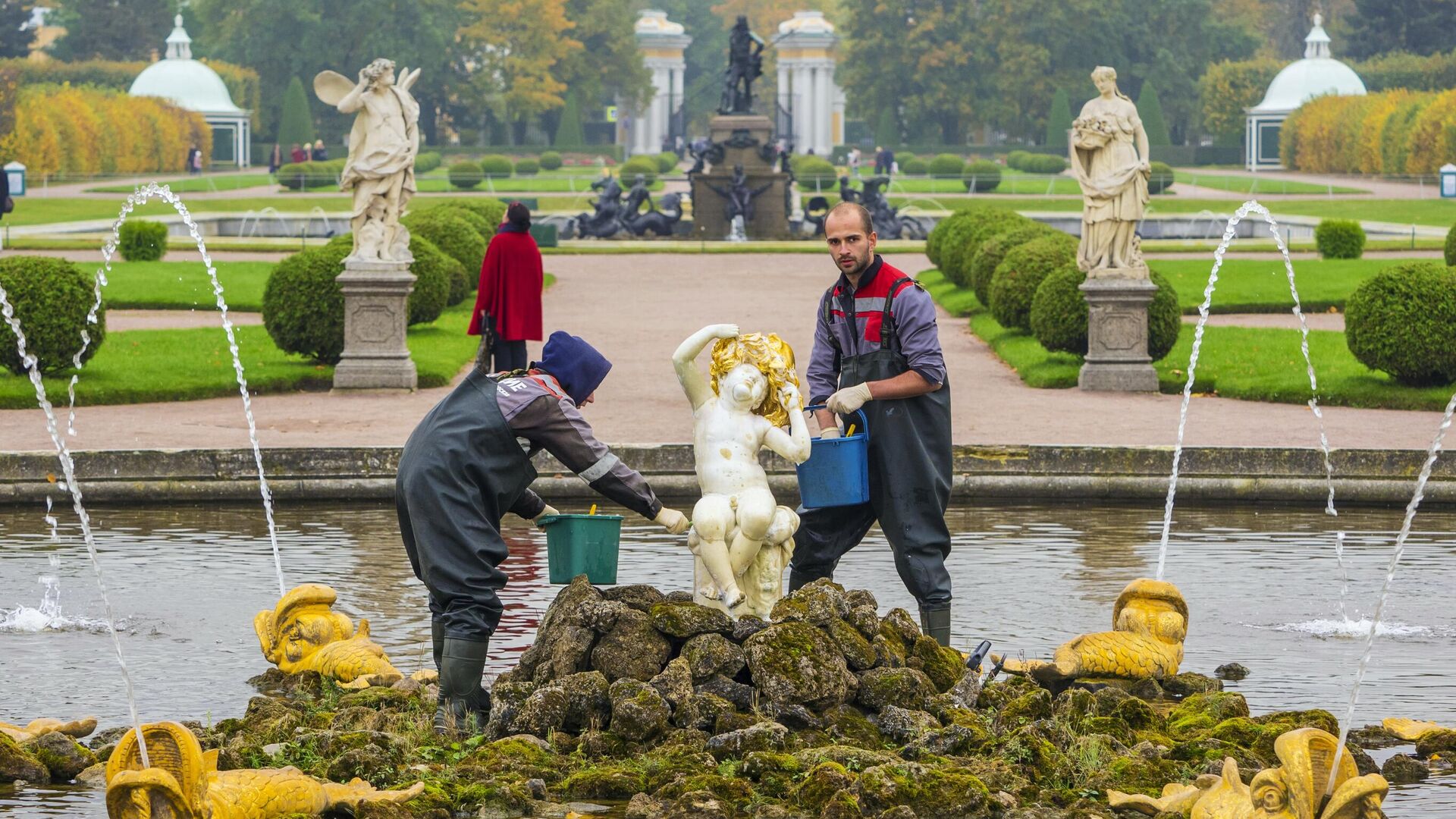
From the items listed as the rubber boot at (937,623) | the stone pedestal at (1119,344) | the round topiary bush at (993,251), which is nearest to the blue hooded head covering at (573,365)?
the rubber boot at (937,623)

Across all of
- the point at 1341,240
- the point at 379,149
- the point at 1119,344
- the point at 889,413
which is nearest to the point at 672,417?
the point at 379,149

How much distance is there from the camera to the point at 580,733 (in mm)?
5844

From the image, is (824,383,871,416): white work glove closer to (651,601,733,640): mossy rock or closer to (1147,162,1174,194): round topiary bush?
(651,601,733,640): mossy rock

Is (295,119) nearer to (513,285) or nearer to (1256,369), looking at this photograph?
(1256,369)

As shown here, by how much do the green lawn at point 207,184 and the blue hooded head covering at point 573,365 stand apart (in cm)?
4271

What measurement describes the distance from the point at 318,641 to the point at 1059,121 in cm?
6529

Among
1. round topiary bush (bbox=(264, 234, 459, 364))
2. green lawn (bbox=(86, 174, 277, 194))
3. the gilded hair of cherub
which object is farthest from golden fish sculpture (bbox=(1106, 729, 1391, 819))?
green lawn (bbox=(86, 174, 277, 194))

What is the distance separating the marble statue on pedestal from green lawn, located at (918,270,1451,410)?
886 millimetres

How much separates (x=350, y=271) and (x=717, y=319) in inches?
235

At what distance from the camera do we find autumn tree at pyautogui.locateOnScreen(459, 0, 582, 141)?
75.0 meters

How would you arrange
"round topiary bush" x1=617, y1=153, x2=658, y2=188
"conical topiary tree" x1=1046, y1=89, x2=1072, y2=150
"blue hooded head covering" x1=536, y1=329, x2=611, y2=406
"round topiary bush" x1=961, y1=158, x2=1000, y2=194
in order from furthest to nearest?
"conical topiary tree" x1=1046, y1=89, x2=1072, y2=150, "round topiary bush" x1=961, y1=158, x2=1000, y2=194, "round topiary bush" x1=617, y1=153, x2=658, y2=188, "blue hooded head covering" x1=536, y1=329, x2=611, y2=406

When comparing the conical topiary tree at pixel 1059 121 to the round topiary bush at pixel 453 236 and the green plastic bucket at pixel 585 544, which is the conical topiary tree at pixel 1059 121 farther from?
the green plastic bucket at pixel 585 544

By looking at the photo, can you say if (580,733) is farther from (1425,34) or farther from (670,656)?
(1425,34)

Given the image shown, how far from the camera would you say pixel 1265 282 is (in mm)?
23938
